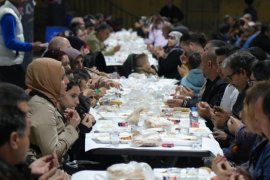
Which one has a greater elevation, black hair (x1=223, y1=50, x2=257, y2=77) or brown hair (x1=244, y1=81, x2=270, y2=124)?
brown hair (x1=244, y1=81, x2=270, y2=124)

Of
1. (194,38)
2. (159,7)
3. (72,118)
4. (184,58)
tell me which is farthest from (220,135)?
(159,7)

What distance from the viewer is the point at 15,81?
19.7 ft

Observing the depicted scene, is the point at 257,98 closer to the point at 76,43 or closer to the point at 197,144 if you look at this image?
the point at 197,144

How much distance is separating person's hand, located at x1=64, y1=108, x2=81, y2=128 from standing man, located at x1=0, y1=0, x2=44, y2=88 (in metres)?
1.72

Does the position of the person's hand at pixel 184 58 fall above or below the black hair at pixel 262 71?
below

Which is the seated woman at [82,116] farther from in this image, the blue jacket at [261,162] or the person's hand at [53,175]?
the blue jacket at [261,162]

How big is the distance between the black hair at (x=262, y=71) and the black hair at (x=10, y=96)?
216 cm

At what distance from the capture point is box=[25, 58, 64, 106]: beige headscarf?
395 centimetres

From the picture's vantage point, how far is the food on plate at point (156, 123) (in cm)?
453

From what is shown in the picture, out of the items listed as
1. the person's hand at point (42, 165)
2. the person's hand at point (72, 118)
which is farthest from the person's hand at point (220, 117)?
the person's hand at point (42, 165)

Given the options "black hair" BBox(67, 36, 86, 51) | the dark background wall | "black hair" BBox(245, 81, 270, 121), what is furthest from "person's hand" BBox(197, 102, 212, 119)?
the dark background wall

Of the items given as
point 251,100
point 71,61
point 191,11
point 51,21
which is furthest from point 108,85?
point 191,11

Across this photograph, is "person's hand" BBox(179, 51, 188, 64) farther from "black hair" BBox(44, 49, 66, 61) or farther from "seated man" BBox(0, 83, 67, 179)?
"seated man" BBox(0, 83, 67, 179)

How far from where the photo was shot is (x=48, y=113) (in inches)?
148
